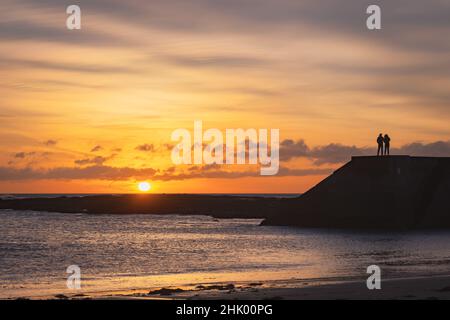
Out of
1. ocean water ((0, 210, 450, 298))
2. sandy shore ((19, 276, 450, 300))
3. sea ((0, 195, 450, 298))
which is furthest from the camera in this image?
ocean water ((0, 210, 450, 298))

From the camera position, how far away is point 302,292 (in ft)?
93.5

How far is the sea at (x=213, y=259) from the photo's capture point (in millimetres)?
35375

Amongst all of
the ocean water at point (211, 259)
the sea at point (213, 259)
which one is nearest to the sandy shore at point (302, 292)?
→ the sea at point (213, 259)

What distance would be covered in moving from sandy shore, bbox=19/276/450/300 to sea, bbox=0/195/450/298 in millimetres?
1680

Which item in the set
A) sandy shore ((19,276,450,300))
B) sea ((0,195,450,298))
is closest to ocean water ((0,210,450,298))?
sea ((0,195,450,298))

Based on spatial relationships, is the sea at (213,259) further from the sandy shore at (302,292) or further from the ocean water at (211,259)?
the sandy shore at (302,292)

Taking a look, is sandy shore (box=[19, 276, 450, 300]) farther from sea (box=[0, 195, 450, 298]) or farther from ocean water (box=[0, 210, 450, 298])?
ocean water (box=[0, 210, 450, 298])

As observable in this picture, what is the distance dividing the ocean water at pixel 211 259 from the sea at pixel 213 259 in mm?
45

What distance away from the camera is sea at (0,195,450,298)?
3538cm

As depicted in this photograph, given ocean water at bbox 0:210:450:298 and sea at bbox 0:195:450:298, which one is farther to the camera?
ocean water at bbox 0:210:450:298

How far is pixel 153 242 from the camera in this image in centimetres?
6825

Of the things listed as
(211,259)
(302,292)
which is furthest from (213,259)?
(302,292)
